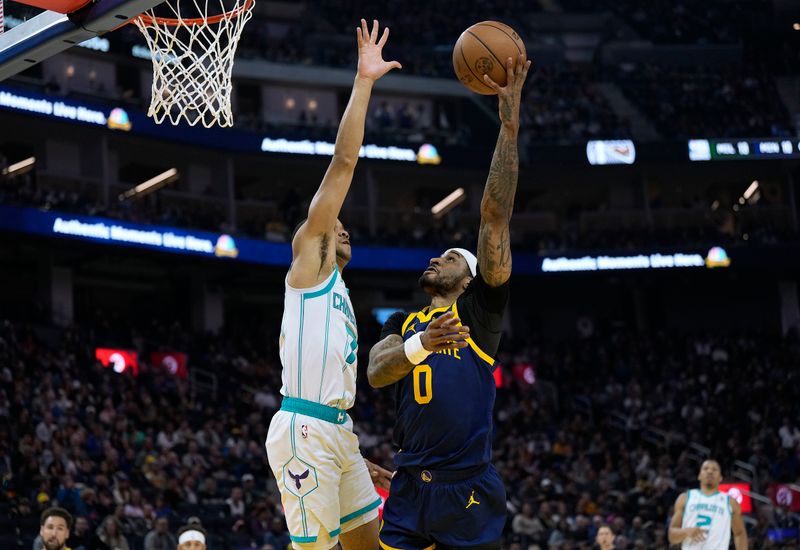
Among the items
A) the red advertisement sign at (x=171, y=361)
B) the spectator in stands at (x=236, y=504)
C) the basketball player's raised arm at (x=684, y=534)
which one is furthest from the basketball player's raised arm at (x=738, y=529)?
the red advertisement sign at (x=171, y=361)

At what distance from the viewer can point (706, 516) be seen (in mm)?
9953

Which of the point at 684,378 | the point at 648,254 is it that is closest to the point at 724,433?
the point at 684,378

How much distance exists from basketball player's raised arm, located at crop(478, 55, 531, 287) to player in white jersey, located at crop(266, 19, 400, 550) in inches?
23.4

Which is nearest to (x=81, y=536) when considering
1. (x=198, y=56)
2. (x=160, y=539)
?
(x=160, y=539)

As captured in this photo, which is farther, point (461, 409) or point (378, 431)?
point (378, 431)

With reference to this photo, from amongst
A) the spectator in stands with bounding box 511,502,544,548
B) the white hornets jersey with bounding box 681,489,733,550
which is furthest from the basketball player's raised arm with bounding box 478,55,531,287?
the spectator in stands with bounding box 511,502,544,548

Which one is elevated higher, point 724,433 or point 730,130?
point 730,130

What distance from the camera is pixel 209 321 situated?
2841 centimetres

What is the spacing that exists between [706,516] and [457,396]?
18.8 feet

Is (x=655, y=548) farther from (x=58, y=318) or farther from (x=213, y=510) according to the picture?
(x=58, y=318)

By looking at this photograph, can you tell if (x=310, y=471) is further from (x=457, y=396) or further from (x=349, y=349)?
(x=457, y=396)

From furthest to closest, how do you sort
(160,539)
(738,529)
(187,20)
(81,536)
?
1. (160,539)
2. (81,536)
3. (738,529)
4. (187,20)

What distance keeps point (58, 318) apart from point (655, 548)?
1474 cm

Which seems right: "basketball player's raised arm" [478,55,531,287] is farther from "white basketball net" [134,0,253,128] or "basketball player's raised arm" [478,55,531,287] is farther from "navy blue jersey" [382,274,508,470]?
"white basketball net" [134,0,253,128]
